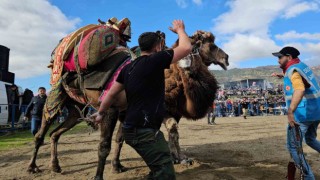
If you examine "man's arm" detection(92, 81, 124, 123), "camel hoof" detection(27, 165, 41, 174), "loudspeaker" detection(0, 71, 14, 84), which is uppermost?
"loudspeaker" detection(0, 71, 14, 84)

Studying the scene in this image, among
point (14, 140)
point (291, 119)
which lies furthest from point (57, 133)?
point (14, 140)

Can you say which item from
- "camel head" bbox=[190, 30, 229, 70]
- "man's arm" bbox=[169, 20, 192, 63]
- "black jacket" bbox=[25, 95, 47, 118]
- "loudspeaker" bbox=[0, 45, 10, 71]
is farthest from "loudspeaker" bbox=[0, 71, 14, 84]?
"man's arm" bbox=[169, 20, 192, 63]

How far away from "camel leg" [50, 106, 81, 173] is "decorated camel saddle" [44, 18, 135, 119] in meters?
0.57

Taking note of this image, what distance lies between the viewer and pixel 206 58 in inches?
275

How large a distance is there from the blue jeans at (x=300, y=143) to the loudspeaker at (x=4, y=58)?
71.0ft

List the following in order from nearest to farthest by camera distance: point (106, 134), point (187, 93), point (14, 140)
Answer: point (106, 134) → point (187, 93) → point (14, 140)

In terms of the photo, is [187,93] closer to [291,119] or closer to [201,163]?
[201,163]

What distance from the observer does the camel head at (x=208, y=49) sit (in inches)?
274

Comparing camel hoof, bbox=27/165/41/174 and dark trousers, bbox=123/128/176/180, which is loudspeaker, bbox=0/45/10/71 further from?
A: dark trousers, bbox=123/128/176/180

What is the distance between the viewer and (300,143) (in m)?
4.77

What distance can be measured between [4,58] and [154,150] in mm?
22507

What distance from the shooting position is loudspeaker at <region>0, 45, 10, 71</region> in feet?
74.1

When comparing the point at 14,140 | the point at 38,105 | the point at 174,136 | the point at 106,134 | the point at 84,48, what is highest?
the point at 84,48

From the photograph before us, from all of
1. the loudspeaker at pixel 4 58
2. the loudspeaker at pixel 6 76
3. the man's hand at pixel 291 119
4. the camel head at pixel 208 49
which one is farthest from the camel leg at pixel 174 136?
the loudspeaker at pixel 4 58
